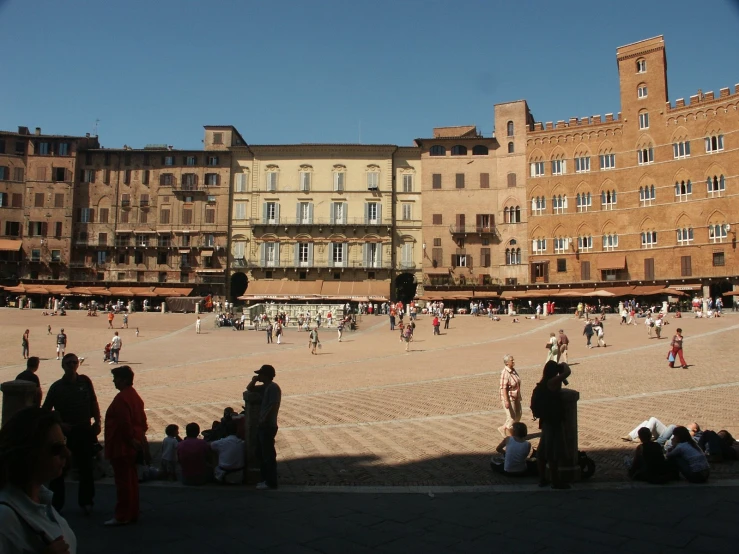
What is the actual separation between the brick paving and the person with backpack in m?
0.66

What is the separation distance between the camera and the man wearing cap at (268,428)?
6.91 meters

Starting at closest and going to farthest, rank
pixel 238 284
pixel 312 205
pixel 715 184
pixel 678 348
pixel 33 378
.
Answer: pixel 33 378, pixel 678 348, pixel 715 184, pixel 238 284, pixel 312 205

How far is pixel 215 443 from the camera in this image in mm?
7574

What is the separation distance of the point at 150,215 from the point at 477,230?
1361 inches

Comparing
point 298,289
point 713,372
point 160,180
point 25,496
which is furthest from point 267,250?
point 25,496

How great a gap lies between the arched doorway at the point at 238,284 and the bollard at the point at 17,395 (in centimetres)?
5508

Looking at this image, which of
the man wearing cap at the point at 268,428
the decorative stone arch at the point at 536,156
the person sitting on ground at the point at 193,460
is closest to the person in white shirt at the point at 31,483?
the man wearing cap at the point at 268,428

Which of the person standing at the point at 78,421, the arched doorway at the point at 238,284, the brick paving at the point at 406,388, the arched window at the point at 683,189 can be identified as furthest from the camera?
the arched doorway at the point at 238,284

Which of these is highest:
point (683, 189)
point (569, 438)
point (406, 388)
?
point (683, 189)

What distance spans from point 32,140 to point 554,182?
55033 mm

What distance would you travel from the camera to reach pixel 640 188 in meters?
Result: 54.9

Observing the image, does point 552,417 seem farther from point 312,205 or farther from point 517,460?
point 312,205

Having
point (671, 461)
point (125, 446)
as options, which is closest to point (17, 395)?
point (125, 446)

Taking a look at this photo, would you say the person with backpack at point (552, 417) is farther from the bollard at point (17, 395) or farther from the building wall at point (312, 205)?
the building wall at point (312, 205)
